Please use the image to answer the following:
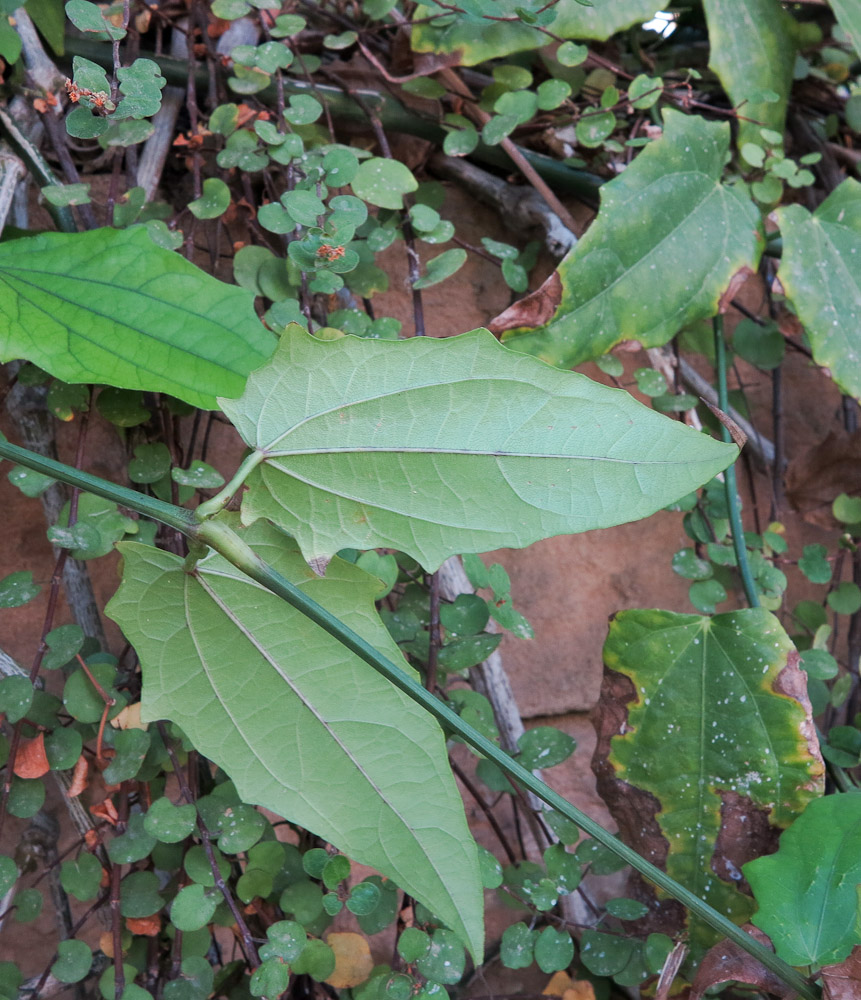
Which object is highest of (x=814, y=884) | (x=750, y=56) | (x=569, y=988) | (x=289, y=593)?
(x=750, y=56)

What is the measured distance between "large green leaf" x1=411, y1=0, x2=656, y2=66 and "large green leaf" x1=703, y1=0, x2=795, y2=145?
0.39ft

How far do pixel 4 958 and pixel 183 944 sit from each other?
276 millimetres

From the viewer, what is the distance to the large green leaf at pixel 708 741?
0.74 m

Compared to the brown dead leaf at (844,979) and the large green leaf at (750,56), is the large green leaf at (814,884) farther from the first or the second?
the large green leaf at (750,56)

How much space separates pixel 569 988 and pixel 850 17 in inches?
43.2

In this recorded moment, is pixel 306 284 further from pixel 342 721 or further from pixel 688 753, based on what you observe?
pixel 688 753

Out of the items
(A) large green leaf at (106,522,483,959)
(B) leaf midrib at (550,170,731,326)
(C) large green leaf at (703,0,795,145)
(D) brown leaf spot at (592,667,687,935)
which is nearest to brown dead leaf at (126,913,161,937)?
(A) large green leaf at (106,522,483,959)

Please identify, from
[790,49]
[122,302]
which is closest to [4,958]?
[122,302]

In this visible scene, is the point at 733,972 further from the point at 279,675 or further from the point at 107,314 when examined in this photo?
the point at 107,314

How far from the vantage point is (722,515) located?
91cm

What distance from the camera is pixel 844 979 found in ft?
1.84

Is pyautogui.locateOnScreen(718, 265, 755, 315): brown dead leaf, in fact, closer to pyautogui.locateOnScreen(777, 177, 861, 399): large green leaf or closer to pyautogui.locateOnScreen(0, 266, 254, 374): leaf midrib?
pyautogui.locateOnScreen(777, 177, 861, 399): large green leaf

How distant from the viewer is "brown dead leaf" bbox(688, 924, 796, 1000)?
25.2 inches

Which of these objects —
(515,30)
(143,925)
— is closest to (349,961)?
(143,925)
